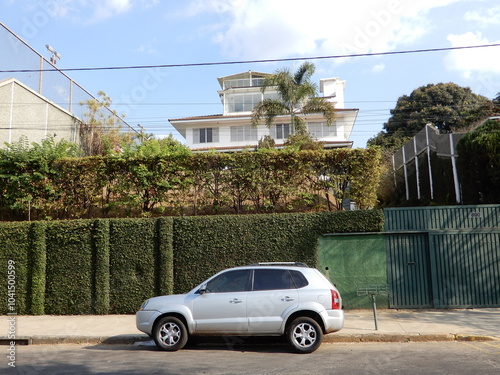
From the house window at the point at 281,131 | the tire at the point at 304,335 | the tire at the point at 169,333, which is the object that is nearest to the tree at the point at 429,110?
the house window at the point at 281,131

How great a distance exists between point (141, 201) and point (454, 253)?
30.6ft

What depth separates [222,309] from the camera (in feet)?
26.4

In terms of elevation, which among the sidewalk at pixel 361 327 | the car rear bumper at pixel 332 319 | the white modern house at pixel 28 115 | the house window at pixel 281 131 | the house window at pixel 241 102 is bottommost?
the sidewalk at pixel 361 327

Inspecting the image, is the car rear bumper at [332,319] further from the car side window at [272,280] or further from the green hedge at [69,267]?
the green hedge at [69,267]

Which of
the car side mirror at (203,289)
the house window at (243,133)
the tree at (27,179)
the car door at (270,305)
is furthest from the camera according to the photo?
the house window at (243,133)

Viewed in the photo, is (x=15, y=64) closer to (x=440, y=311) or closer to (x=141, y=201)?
(x=141, y=201)

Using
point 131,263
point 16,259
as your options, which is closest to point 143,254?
point 131,263

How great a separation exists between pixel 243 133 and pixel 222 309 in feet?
110

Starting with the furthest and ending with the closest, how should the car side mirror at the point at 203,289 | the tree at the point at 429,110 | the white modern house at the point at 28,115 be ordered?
the tree at the point at 429,110 → the white modern house at the point at 28,115 → the car side mirror at the point at 203,289

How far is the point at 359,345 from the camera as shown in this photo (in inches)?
337

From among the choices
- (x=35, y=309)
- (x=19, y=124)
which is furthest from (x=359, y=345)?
(x=19, y=124)

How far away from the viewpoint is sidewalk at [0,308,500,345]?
8.90m

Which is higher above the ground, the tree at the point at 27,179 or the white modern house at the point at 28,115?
the white modern house at the point at 28,115

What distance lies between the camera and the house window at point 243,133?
4044 centimetres
